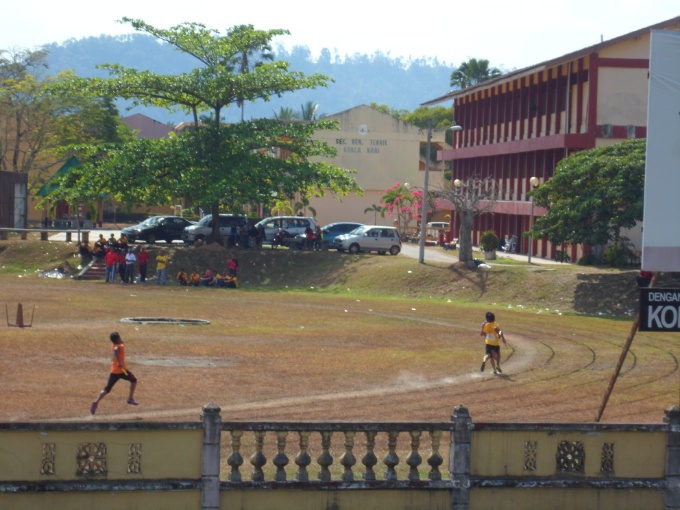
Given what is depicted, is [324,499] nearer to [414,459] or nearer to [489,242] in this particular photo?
[414,459]

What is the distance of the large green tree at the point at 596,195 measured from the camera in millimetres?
44062

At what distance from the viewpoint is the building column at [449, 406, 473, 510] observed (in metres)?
12.3

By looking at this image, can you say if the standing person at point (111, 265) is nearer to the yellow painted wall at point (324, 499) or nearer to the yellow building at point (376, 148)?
the yellow painted wall at point (324, 499)

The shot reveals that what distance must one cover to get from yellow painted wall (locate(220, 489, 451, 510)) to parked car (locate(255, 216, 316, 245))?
5001cm

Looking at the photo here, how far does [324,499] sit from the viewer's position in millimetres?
12125

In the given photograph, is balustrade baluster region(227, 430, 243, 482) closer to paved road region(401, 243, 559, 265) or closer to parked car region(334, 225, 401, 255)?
paved road region(401, 243, 559, 265)

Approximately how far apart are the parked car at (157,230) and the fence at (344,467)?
50444 mm

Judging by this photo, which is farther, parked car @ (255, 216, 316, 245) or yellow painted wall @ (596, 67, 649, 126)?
parked car @ (255, 216, 316, 245)

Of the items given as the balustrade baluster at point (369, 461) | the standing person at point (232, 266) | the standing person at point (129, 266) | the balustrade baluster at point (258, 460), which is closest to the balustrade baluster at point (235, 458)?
the balustrade baluster at point (258, 460)

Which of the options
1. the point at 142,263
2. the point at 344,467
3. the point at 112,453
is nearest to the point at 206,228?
the point at 142,263

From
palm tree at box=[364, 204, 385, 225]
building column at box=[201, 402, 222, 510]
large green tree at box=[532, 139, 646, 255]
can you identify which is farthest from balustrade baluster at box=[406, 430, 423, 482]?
Result: palm tree at box=[364, 204, 385, 225]

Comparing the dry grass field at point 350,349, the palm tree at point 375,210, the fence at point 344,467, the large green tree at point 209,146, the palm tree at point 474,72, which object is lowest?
the dry grass field at point 350,349

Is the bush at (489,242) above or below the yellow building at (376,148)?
below

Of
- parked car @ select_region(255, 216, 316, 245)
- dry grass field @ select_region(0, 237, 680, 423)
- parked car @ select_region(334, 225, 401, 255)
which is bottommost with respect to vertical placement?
dry grass field @ select_region(0, 237, 680, 423)
